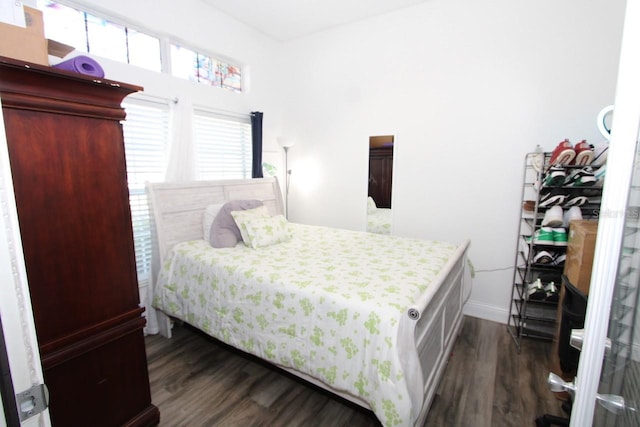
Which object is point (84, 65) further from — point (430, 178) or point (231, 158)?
point (430, 178)

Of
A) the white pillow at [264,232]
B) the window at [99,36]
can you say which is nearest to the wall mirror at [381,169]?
the white pillow at [264,232]

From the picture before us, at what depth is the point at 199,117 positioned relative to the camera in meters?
3.16

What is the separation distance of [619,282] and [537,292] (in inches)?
87.1

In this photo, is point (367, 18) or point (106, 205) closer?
point (106, 205)

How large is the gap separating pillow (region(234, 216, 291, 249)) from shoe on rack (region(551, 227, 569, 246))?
2.16m

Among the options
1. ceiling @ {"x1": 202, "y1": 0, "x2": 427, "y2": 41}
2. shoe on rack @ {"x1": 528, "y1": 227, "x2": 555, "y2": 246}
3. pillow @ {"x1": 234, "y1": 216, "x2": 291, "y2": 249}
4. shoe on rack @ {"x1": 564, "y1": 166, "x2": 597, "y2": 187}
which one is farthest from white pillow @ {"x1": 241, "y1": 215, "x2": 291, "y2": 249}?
shoe on rack @ {"x1": 564, "y1": 166, "x2": 597, "y2": 187}

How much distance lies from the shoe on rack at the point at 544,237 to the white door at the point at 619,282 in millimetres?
2070

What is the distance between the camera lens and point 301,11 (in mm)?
3230

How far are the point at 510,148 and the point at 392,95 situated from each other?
1.27 m

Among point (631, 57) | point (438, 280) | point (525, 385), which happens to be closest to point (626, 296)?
point (631, 57)

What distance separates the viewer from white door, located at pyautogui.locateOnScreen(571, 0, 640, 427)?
512 mm

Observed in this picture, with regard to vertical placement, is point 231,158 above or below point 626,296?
above

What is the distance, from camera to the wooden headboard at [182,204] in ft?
8.50

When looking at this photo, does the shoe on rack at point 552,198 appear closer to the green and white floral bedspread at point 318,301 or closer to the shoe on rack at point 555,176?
the shoe on rack at point 555,176
